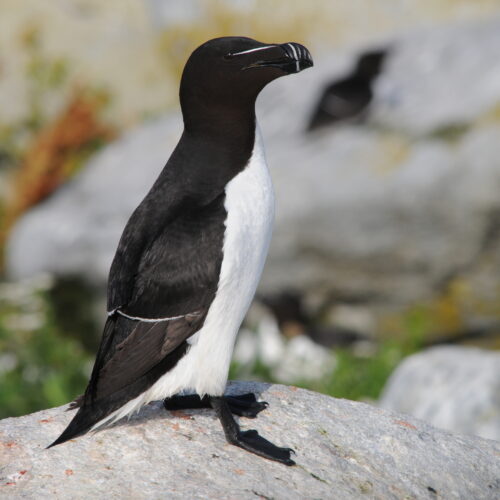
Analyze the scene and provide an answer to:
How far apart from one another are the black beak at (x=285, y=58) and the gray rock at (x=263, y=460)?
1694mm

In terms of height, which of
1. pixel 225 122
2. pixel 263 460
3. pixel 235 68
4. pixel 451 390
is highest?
pixel 235 68

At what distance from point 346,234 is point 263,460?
4.73 m

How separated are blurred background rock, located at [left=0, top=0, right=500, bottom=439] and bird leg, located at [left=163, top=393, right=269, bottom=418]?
2446 millimetres

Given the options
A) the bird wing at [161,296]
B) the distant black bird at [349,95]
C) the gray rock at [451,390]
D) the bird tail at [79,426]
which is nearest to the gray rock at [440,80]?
the distant black bird at [349,95]

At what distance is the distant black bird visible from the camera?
9.32 meters

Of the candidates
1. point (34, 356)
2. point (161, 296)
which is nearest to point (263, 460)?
point (161, 296)

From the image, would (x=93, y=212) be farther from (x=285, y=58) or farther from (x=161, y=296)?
(x=285, y=58)

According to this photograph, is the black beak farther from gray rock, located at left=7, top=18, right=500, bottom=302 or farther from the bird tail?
gray rock, located at left=7, top=18, right=500, bottom=302

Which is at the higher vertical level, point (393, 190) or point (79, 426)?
point (393, 190)

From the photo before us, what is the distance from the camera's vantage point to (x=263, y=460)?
4180 mm

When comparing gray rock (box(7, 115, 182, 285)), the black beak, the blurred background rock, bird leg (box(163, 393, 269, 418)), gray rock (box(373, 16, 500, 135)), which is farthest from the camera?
gray rock (box(7, 115, 182, 285))

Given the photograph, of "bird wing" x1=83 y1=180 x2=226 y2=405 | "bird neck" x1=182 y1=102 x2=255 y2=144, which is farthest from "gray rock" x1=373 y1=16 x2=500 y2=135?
"bird wing" x1=83 y1=180 x2=226 y2=405

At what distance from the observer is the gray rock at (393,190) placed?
333 inches

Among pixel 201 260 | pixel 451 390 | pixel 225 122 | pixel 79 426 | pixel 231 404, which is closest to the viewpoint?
pixel 79 426
